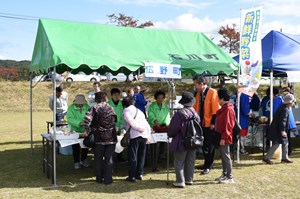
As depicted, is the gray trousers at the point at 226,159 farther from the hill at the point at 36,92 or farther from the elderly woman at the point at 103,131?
the hill at the point at 36,92

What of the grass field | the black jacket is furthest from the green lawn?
the black jacket

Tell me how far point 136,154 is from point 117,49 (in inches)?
80.3

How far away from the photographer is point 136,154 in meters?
5.93

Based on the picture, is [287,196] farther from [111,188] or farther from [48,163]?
[48,163]

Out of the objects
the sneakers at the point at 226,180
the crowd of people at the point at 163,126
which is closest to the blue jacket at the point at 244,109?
the crowd of people at the point at 163,126

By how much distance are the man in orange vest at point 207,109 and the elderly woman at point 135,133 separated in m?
1.14

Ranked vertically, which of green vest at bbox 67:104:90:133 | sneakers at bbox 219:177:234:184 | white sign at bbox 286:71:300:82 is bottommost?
sneakers at bbox 219:177:234:184

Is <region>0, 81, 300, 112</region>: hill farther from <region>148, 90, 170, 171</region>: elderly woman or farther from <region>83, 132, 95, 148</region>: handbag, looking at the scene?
<region>83, 132, 95, 148</region>: handbag

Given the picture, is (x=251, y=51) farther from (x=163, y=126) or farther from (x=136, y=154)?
(x=136, y=154)

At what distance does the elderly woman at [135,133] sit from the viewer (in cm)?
575

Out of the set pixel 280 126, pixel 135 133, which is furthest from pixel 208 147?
pixel 280 126

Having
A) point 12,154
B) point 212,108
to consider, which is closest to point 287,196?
point 212,108

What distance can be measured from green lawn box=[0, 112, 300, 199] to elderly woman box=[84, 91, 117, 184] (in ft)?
1.03

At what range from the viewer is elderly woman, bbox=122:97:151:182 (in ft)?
18.9
